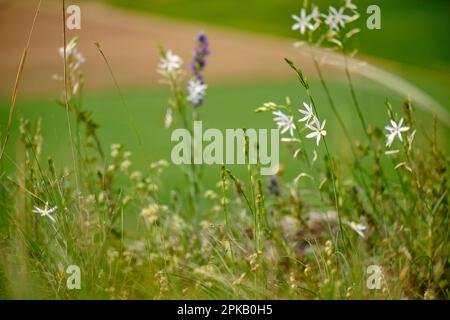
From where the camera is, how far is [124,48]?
15.3 m

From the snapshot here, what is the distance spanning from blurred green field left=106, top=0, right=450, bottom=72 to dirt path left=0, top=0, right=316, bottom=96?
1056 millimetres

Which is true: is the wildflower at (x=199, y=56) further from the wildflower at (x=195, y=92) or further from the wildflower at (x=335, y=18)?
the wildflower at (x=335, y=18)

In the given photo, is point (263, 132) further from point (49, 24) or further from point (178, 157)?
point (49, 24)

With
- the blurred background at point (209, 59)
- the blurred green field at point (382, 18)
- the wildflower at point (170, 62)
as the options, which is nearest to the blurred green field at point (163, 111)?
the blurred background at point (209, 59)

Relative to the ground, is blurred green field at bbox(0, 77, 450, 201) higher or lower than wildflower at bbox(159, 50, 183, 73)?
higher

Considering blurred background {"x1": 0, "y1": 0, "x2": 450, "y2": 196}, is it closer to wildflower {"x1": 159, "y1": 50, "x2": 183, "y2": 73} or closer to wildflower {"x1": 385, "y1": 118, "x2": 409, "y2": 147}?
wildflower {"x1": 159, "y1": 50, "x2": 183, "y2": 73}

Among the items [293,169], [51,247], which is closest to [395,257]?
[51,247]

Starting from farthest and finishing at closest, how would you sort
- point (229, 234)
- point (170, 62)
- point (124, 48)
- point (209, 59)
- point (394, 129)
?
point (124, 48) → point (209, 59) → point (170, 62) → point (229, 234) → point (394, 129)

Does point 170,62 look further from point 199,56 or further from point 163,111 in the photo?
point 163,111

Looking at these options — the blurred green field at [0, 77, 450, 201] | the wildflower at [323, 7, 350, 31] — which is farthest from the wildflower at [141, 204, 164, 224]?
the blurred green field at [0, 77, 450, 201]

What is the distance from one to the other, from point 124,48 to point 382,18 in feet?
23.5


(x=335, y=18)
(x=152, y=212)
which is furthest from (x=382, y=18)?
(x=152, y=212)

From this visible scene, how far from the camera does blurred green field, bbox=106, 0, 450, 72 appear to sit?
49.6ft

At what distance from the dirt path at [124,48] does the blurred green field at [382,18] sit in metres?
1.06
